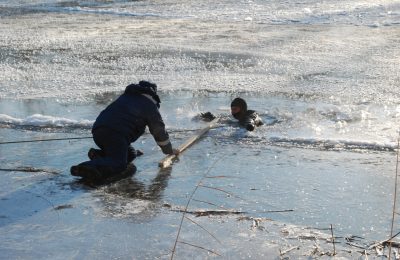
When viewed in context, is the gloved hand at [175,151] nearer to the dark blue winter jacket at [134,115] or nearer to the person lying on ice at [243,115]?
the dark blue winter jacket at [134,115]

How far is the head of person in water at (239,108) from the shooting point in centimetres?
752

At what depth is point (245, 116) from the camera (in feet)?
24.4

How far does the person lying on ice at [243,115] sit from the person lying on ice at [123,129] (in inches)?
59.3

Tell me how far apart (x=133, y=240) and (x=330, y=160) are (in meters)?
2.59

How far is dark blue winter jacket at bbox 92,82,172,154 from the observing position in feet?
18.9

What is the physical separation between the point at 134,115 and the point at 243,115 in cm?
204

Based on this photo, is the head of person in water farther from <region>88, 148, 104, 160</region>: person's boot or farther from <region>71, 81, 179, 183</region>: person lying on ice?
<region>88, 148, 104, 160</region>: person's boot

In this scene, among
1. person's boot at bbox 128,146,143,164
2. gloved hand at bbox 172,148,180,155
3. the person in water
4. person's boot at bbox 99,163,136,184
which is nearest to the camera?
person's boot at bbox 99,163,136,184

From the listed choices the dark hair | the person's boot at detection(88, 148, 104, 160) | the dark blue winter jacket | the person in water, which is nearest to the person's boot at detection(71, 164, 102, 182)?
the person's boot at detection(88, 148, 104, 160)

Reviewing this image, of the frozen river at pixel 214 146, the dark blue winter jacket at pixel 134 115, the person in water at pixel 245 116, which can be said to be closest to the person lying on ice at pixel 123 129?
the dark blue winter jacket at pixel 134 115

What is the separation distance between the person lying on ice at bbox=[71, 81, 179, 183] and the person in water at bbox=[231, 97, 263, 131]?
4.70 feet

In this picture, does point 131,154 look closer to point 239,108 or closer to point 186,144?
point 186,144

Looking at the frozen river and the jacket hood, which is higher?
the jacket hood

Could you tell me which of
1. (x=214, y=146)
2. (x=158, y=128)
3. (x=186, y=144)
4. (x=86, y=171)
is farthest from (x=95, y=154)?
(x=214, y=146)
